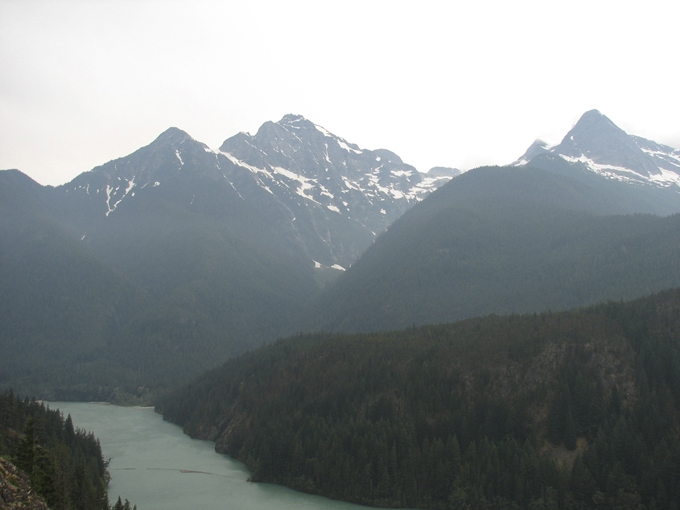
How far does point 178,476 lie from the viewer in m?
93.6

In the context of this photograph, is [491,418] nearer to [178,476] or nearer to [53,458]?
[178,476]

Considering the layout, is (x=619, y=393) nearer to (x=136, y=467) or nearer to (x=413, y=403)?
(x=413, y=403)

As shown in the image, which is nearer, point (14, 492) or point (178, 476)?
point (14, 492)

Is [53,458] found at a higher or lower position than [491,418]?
lower

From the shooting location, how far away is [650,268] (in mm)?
180625

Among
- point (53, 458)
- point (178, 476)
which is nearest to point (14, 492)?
point (53, 458)

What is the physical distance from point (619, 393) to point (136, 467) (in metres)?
79.8

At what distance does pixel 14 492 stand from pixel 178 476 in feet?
216

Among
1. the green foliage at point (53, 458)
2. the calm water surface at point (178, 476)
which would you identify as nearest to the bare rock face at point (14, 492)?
the green foliage at point (53, 458)

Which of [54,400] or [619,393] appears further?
[54,400]

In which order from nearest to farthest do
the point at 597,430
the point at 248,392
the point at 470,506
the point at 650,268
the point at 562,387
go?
the point at 470,506
the point at 597,430
the point at 562,387
the point at 248,392
the point at 650,268

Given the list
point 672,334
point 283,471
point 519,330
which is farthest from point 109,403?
point 672,334

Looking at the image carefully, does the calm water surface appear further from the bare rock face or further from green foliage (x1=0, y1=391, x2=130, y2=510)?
the bare rock face

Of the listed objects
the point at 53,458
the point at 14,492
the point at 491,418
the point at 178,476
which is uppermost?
the point at 14,492
